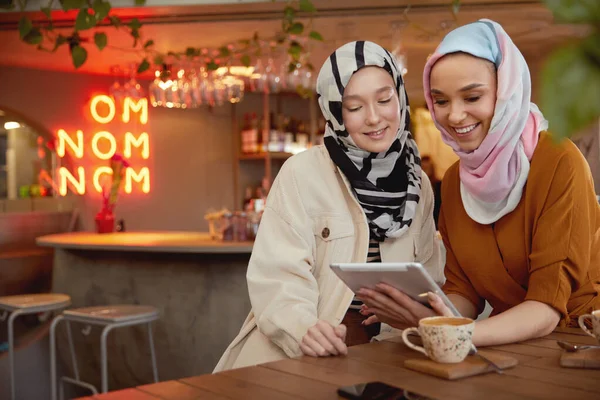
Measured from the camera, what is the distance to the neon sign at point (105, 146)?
6176 millimetres

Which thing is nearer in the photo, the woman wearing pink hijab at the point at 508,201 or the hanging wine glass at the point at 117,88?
the woman wearing pink hijab at the point at 508,201

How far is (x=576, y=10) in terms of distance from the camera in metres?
0.32

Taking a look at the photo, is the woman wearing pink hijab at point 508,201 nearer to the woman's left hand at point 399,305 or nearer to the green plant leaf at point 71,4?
the woman's left hand at point 399,305

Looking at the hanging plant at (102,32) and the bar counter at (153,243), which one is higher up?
the hanging plant at (102,32)

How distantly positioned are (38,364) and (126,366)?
0.81 metres

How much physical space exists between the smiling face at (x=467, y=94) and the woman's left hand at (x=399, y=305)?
15.6 inches

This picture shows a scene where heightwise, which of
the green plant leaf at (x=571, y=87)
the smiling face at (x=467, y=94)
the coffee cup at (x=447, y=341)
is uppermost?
the smiling face at (x=467, y=94)

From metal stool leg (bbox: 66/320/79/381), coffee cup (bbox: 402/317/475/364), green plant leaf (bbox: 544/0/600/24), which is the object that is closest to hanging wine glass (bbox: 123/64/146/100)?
metal stool leg (bbox: 66/320/79/381)

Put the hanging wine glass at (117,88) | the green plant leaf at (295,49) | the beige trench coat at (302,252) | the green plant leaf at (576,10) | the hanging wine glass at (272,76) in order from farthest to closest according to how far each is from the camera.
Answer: the hanging wine glass at (117,88) → the hanging wine glass at (272,76) → the green plant leaf at (295,49) → the beige trench coat at (302,252) → the green plant leaf at (576,10)

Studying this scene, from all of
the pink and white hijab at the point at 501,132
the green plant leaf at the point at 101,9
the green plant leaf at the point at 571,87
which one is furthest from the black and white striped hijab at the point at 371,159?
the green plant leaf at the point at 101,9

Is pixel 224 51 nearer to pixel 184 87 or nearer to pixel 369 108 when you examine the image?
pixel 184 87

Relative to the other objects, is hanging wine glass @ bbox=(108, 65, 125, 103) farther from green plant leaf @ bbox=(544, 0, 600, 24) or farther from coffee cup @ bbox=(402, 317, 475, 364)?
green plant leaf @ bbox=(544, 0, 600, 24)

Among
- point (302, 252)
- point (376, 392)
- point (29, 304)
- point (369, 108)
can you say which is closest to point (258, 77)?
point (29, 304)

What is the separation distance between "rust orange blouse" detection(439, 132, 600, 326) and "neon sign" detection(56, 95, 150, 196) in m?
4.86
